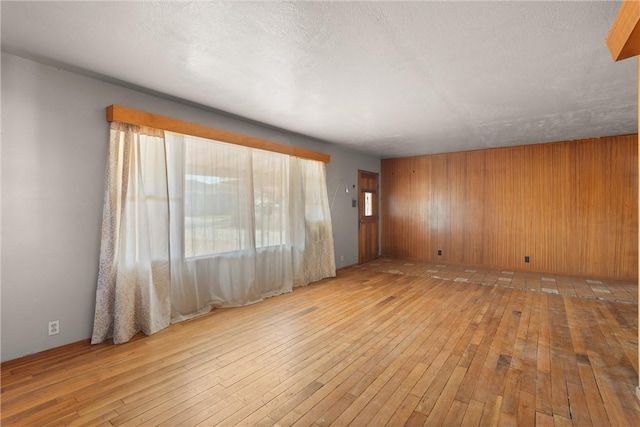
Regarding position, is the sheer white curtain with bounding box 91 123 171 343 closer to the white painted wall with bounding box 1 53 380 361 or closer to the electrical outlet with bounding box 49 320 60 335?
the white painted wall with bounding box 1 53 380 361

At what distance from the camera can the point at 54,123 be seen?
2.73m

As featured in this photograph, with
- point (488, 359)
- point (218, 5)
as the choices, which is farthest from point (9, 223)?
point (488, 359)

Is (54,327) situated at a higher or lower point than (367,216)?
lower

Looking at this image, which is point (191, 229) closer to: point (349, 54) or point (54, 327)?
point (54, 327)

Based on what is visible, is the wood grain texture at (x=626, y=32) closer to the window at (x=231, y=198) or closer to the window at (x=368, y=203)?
the window at (x=231, y=198)

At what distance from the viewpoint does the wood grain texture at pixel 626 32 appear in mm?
1578

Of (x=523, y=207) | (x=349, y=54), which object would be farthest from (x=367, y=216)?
(x=349, y=54)

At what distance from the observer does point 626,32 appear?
1681 mm

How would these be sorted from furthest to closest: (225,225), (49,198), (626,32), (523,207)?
(523,207), (225,225), (49,198), (626,32)

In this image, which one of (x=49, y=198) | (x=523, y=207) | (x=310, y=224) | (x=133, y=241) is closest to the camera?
(x=49, y=198)

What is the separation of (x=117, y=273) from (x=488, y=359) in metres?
3.49

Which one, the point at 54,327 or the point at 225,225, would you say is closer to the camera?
the point at 54,327

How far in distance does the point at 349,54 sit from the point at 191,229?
2605 millimetres

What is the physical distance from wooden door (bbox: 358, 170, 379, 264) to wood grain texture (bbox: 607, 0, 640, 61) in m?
5.36
